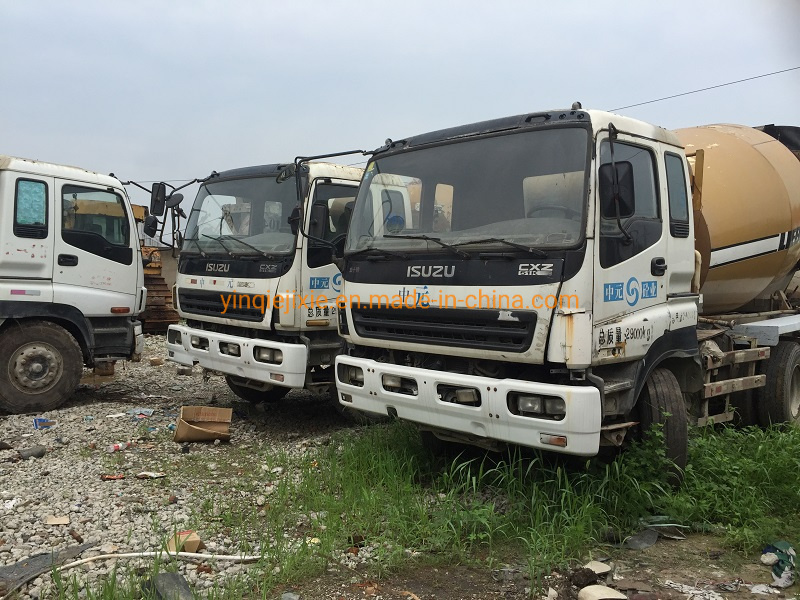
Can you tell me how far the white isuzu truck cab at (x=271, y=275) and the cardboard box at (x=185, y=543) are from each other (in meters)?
2.23

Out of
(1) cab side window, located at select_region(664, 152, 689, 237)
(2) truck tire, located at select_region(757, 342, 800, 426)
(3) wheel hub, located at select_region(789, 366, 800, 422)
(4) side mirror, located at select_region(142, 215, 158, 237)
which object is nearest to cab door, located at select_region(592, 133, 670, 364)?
(1) cab side window, located at select_region(664, 152, 689, 237)

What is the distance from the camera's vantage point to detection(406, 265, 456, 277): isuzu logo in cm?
443

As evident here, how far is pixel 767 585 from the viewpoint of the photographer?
372cm

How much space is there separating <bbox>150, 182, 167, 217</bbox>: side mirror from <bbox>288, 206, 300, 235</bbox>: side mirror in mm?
1731

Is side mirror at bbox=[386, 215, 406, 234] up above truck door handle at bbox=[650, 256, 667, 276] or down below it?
above

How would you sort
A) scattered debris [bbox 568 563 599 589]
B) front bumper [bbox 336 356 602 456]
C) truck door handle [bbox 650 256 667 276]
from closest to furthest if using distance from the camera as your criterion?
1. scattered debris [bbox 568 563 599 589]
2. front bumper [bbox 336 356 602 456]
3. truck door handle [bbox 650 256 667 276]

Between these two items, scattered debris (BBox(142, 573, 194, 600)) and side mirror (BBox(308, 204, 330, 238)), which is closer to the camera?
scattered debris (BBox(142, 573, 194, 600))

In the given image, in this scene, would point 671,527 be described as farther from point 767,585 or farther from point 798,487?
point 798,487

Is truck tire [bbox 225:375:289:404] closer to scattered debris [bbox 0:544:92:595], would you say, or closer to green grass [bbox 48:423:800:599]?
green grass [bbox 48:423:800:599]

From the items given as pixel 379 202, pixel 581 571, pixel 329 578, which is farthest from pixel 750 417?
pixel 329 578

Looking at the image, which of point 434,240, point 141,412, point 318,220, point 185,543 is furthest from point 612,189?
point 141,412

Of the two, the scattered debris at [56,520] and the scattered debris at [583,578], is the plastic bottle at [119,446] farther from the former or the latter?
the scattered debris at [583,578]

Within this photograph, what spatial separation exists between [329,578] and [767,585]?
239 cm

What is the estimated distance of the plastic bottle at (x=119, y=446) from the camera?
611 cm
